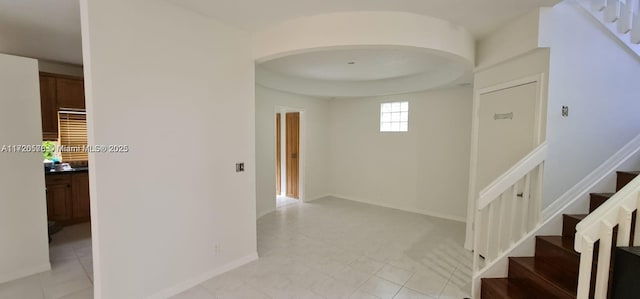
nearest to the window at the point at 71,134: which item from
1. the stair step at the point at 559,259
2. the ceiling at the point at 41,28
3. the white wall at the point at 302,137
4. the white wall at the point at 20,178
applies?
the ceiling at the point at 41,28

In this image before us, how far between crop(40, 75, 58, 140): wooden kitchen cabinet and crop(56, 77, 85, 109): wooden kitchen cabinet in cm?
6

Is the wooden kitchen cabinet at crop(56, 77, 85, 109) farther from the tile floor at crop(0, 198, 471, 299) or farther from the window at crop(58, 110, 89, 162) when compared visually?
the tile floor at crop(0, 198, 471, 299)

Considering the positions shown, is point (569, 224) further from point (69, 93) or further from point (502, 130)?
point (69, 93)

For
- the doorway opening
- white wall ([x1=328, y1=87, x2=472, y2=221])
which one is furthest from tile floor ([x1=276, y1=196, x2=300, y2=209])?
white wall ([x1=328, y1=87, x2=472, y2=221])

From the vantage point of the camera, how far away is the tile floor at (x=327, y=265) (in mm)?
2482

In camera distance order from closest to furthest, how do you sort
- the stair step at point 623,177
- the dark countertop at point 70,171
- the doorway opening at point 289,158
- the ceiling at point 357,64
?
the stair step at point 623,177 → the ceiling at point 357,64 → the dark countertop at point 70,171 → the doorway opening at point 289,158

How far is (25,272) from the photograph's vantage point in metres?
2.70

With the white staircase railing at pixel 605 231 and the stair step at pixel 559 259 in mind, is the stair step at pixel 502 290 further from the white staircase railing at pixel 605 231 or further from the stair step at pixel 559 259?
the white staircase railing at pixel 605 231

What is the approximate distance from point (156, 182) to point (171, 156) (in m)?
0.25

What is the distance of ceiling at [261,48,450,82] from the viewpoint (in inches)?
137

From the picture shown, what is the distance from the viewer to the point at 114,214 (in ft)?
6.79

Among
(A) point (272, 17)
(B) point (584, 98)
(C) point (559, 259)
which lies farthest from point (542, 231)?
(A) point (272, 17)

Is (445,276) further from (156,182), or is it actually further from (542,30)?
(156,182)

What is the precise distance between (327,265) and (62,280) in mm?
2694
